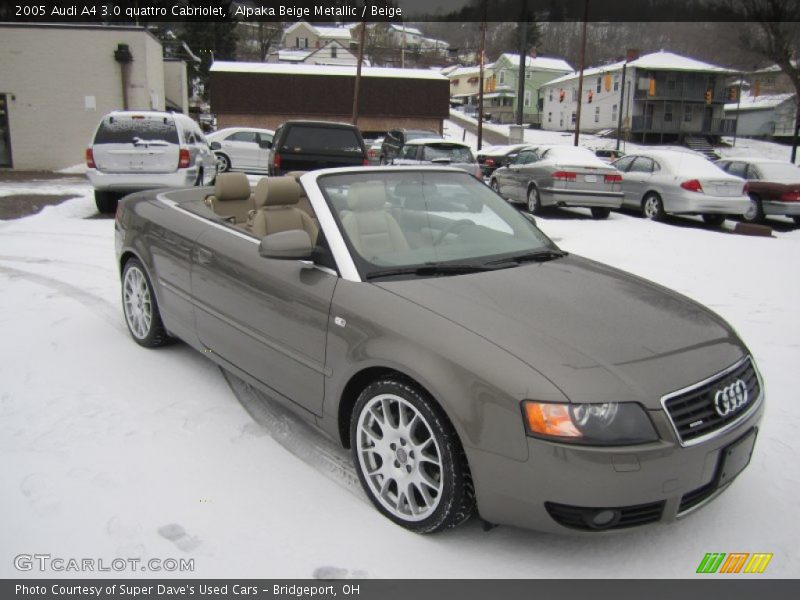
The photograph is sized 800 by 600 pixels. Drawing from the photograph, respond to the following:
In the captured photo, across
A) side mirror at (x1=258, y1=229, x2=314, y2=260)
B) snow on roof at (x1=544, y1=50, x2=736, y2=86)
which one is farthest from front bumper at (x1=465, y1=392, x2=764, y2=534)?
snow on roof at (x1=544, y1=50, x2=736, y2=86)

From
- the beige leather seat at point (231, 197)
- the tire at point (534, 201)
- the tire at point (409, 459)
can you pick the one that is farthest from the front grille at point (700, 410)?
the tire at point (534, 201)

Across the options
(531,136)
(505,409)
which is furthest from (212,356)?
(531,136)

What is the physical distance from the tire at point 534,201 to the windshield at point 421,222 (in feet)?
31.5

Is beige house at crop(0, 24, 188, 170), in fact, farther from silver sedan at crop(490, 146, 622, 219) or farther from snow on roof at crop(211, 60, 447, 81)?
snow on roof at crop(211, 60, 447, 81)

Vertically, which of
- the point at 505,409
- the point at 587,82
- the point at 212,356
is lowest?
the point at 212,356

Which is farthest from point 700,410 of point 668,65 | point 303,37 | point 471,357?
point 303,37

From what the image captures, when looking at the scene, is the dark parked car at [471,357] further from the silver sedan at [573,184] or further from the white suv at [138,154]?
the silver sedan at [573,184]

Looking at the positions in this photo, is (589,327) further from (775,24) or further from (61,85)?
(775,24)

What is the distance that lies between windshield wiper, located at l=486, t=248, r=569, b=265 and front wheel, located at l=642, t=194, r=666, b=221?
35.2ft

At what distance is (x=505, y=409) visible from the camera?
7.93ft

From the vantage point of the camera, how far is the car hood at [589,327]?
248 cm

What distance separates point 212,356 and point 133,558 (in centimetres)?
157

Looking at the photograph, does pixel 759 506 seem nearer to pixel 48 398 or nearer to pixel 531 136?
pixel 48 398

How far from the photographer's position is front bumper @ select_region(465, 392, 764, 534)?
2.35 meters
